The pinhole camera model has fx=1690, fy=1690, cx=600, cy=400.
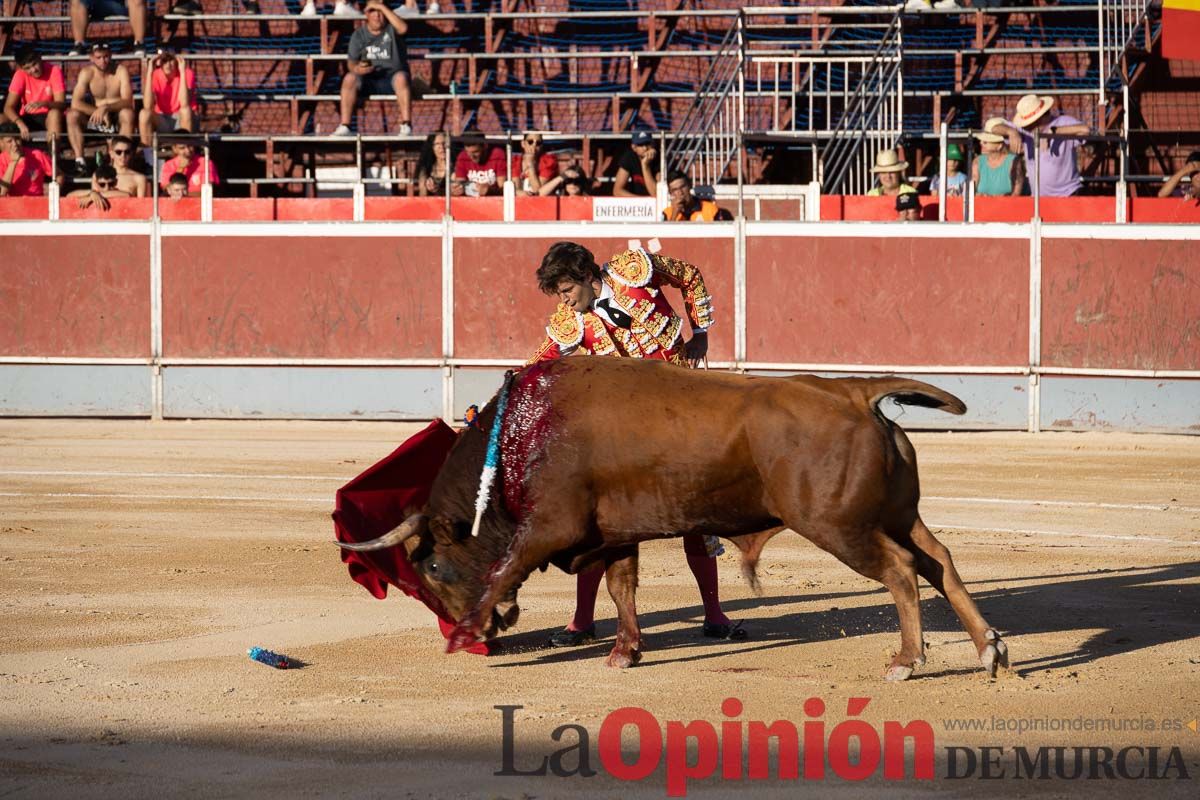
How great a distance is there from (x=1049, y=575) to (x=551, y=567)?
2210 millimetres

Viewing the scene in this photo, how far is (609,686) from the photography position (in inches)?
207

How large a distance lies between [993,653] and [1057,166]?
929 centimetres

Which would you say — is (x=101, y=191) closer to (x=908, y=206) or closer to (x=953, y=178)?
(x=908, y=206)

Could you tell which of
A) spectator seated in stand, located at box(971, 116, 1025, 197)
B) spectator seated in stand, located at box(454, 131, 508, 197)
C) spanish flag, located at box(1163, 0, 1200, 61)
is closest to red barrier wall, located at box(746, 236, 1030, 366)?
spectator seated in stand, located at box(971, 116, 1025, 197)

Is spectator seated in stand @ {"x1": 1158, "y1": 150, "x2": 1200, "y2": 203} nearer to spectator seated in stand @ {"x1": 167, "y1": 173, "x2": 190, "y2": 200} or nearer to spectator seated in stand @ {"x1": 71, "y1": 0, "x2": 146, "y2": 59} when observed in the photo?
spectator seated in stand @ {"x1": 167, "y1": 173, "x2": 190, "y2": 200}

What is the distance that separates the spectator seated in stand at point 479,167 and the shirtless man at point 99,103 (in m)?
3.08

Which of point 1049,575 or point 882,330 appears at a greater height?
point 882,330

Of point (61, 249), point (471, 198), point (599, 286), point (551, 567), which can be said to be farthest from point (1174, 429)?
point (61, 249)

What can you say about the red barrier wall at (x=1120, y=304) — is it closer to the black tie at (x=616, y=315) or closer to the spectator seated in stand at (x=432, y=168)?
the spectator seated in stand at (x=432, y=168)

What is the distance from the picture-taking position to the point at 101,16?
58.9 feet

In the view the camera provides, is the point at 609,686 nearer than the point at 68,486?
Yes

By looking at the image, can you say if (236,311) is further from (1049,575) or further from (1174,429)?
(1049,575)

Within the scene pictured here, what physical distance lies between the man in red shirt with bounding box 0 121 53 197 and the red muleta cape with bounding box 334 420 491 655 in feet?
33.1

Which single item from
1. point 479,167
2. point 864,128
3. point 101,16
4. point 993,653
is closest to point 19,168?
point 101,16
